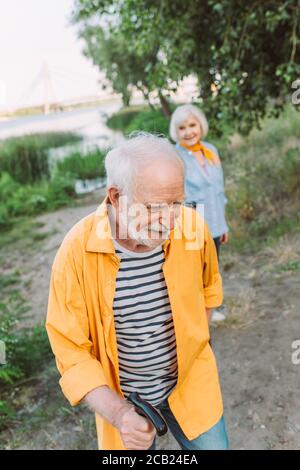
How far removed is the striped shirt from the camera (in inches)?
63.5

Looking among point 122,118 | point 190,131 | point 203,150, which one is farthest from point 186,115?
point 122,118

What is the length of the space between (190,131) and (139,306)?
2.31 metres

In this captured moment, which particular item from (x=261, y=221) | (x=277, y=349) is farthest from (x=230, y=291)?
(x=261, y=221)

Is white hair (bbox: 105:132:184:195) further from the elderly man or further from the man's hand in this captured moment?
the man's hand

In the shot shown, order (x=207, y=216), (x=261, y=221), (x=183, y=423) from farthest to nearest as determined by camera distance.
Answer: (x=261, y=221) → (x=207, y=216) → (x=183, y=423)

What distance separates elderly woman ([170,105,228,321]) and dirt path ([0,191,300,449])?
2.92ft

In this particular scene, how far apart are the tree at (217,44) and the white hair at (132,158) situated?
2989 millimetres

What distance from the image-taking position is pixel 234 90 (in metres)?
4.26

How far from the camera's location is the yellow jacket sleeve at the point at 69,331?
58.1 inches

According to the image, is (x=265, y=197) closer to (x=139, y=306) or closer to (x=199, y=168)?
(x=199, y=168)

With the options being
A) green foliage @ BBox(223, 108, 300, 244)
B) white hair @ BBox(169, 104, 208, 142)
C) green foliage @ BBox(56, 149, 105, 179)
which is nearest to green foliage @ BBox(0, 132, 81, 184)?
green foliage @ BBox(56, 149, 105, 179)
